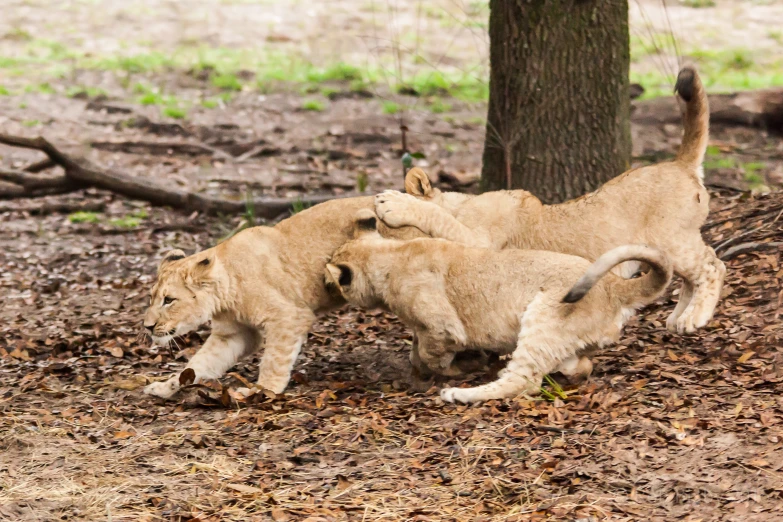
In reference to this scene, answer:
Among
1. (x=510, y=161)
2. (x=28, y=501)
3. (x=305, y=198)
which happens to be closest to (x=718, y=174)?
(x=510, y=161)

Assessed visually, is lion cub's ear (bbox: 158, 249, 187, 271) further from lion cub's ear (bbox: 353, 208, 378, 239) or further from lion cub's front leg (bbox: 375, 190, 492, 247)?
lion cub's front leg (bbox: 375, 190, 492, 247)

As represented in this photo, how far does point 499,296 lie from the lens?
5.56 metres

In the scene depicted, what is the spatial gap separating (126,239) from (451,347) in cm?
517

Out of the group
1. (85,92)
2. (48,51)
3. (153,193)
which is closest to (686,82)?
(153,193)

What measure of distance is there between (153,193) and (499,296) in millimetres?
5414

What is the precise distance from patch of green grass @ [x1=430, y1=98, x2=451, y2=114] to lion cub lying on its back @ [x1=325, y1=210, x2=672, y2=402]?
777 centimetres

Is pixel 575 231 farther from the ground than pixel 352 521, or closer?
farther from the ground

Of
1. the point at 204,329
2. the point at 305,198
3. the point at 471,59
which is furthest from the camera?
the point at 471,59

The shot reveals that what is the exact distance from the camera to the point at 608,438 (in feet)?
15.5

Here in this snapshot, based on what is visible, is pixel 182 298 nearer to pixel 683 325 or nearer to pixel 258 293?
pixel 258 293

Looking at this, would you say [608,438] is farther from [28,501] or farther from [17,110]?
[17,110]

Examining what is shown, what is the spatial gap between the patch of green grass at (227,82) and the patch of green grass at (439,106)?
303cm

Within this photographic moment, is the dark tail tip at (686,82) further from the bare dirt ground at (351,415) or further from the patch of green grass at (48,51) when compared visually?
the patch of green grass at (48,51)

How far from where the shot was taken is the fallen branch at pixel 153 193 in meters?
9.55
